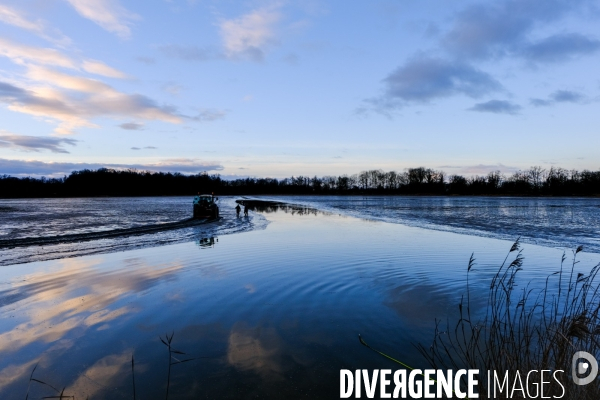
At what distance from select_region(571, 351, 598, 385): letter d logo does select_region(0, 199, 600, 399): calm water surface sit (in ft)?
6.05

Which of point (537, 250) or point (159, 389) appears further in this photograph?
point (537, 250)

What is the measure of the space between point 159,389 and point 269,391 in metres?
1.38

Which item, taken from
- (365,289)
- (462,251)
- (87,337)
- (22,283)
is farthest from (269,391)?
(462,251)

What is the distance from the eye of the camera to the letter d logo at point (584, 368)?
333cm

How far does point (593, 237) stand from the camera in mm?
18938

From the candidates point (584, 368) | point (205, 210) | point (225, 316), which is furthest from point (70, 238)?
point (584, 368)

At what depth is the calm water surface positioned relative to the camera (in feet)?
15.1

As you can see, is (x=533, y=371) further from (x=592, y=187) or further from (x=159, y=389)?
(x=592, y=187)

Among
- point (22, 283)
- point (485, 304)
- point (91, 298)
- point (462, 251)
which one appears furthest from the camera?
point (462, 251)

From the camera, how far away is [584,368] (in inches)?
149

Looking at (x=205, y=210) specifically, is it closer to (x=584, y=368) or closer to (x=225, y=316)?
(x=225, y=316)

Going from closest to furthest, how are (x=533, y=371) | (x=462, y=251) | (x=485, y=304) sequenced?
(x=533, y=371) → (x=485, y=304) → (x=462, y=251)

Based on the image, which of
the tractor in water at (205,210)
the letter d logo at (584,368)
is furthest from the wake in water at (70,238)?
the letter d logo at (584,368)

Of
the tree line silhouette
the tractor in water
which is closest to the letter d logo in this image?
the tractor in water
